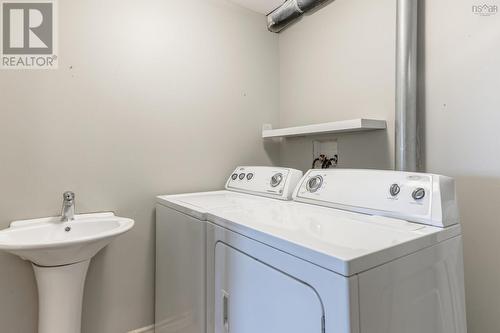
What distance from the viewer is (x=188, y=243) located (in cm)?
133

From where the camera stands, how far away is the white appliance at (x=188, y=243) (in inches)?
49.1

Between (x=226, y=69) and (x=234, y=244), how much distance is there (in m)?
1.49

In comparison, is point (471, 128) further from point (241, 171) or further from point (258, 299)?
point (241, 171)

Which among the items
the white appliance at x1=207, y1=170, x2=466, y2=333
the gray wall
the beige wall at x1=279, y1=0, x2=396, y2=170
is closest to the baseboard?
the white appliance at x1=207, y1=170, x2=466, y2=333

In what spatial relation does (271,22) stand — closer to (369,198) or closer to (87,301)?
(369,198)

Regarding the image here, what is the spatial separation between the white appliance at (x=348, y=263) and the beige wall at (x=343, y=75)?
512 mm

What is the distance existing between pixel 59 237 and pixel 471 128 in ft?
6.79

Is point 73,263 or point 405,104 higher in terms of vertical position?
point 405,104

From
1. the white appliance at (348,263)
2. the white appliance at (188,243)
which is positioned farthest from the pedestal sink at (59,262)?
the white appliance at (348,263)

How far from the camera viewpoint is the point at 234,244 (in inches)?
40.1

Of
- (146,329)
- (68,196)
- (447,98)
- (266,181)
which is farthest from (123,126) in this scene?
(447,98)

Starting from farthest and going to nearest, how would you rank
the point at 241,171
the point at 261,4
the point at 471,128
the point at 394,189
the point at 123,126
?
the point at 261,4, the point at 241,171, the point at 123,126, the point at 471,128, the point at 394,189

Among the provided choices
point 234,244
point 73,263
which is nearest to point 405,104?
point 234,244
